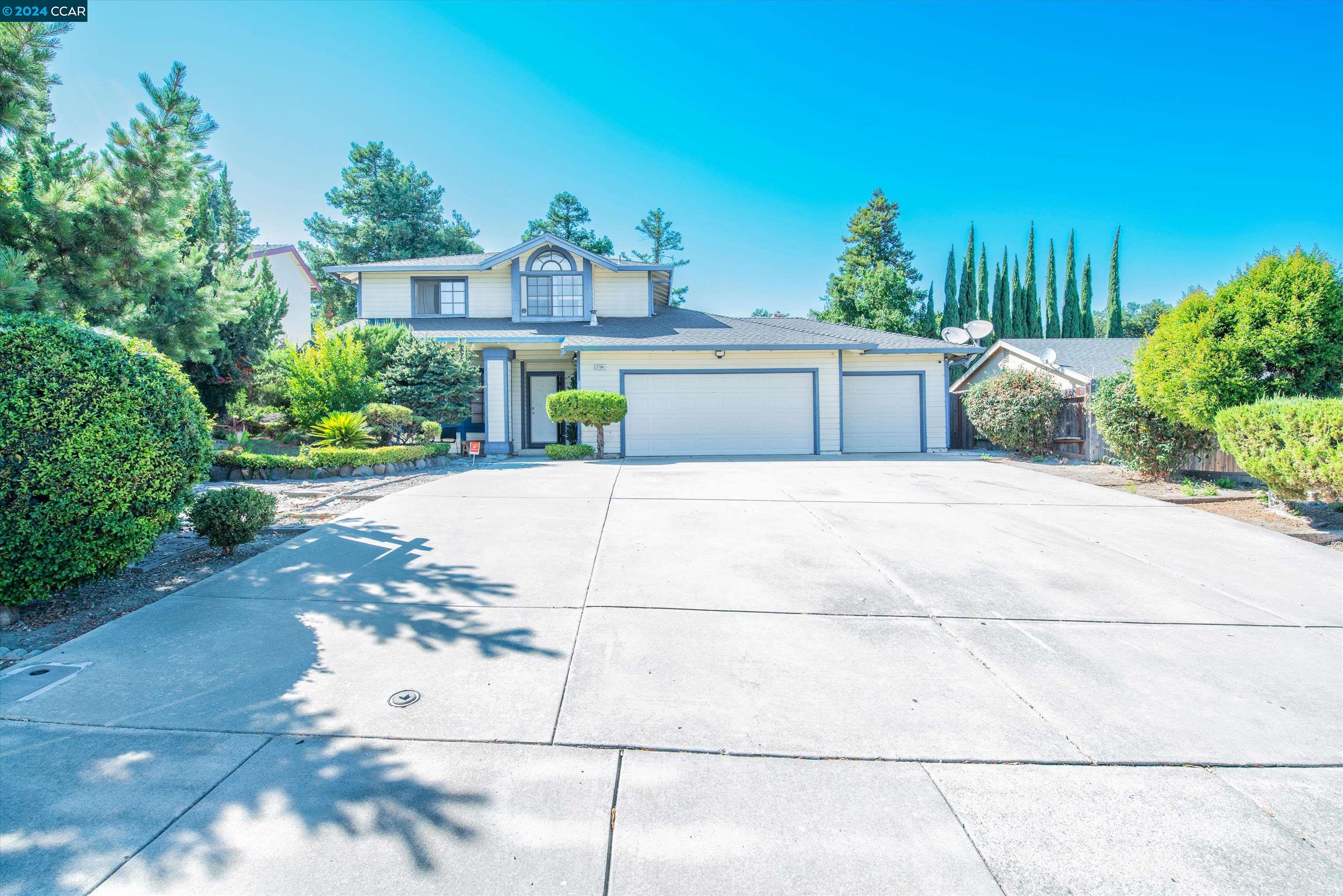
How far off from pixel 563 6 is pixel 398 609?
9611mm

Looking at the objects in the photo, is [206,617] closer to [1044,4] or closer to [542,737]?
[542,737]

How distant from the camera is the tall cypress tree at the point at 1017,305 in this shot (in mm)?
31875

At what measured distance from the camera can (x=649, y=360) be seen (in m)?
14.3

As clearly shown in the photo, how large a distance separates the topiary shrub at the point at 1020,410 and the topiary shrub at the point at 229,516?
13.6 metres

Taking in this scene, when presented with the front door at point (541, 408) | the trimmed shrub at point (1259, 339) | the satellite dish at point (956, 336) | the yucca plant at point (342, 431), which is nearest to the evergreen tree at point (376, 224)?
the front door at point (541, 408)

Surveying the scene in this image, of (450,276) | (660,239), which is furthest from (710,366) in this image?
(660,239)

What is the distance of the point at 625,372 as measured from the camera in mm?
14250

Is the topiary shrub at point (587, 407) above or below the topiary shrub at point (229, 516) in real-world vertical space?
above

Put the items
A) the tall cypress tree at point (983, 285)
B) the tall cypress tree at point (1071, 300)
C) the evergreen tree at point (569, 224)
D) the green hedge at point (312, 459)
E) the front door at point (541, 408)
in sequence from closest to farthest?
the green hedge at point (312, 459) < the front door at point (541, 408) < the evergreen tree at point (569, 224) < the tall cypress tree at point (983, 285) < the tall cypress tree at point (1071, 300)

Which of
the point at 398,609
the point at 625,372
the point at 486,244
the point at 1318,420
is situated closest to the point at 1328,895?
the point at 398,609

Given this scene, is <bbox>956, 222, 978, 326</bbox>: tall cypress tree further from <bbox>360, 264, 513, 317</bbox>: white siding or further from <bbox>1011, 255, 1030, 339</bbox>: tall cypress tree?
<bbox>360, 264, 513, 317</bbox>: white siding

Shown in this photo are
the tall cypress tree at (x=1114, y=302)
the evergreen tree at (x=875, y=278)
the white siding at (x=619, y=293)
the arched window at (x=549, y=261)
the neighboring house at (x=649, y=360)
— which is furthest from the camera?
the tall cypress tree at (x=1114, y=302)

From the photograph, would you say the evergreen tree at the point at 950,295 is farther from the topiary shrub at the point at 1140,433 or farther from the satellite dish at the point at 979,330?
the topiary shrub at the point at 1140,433

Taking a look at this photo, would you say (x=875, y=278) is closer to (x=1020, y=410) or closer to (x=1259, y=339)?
(x=1020, y=410)
